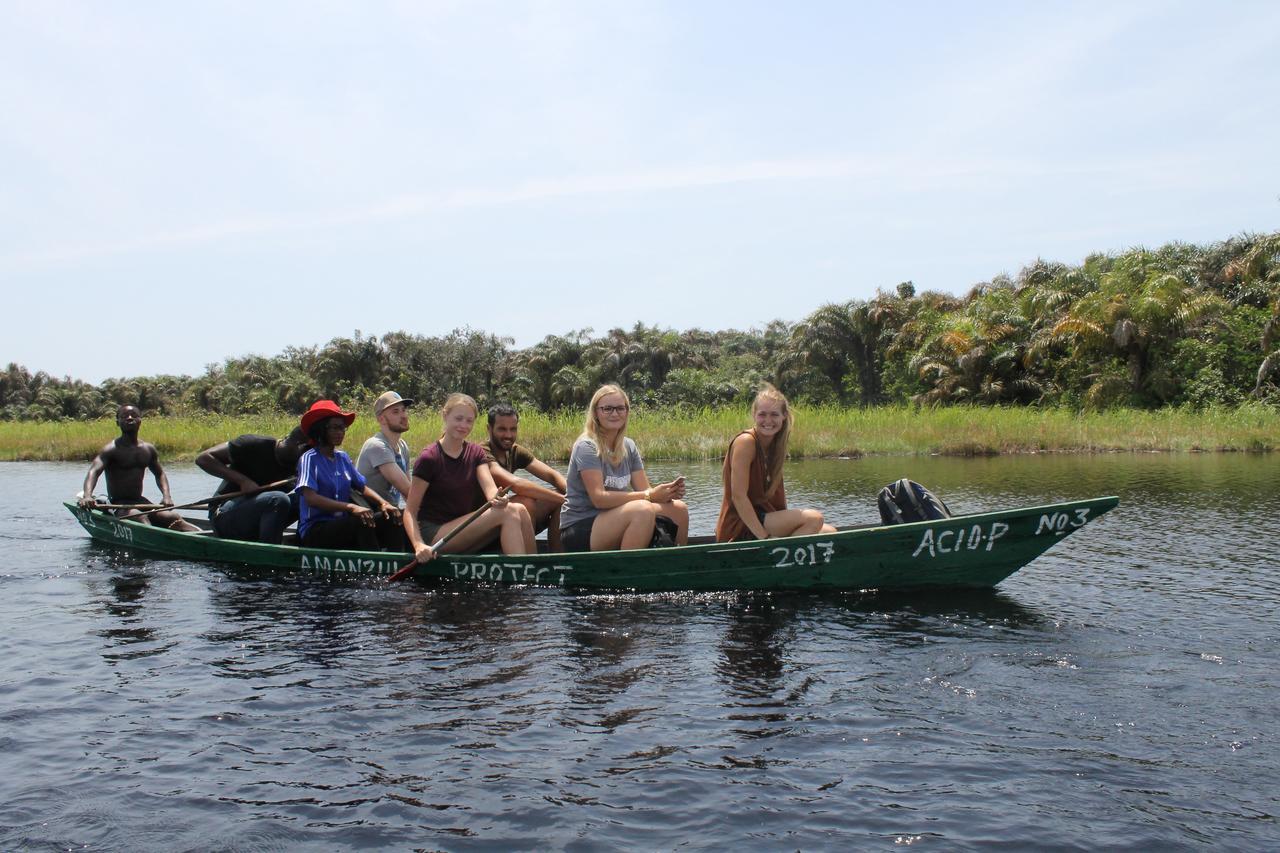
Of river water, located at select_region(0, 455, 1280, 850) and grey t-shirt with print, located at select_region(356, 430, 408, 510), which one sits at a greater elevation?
grey t-shirt with print, located at select_region(356, 430, 408, 510)

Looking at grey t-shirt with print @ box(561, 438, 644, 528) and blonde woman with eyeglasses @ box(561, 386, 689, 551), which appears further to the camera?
grey t-shirt with print @ box(561, 438, 644, 528)

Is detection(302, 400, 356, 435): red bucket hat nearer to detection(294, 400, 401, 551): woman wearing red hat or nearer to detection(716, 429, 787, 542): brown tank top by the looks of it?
detection(294, 400, 401, 551): woman wearing red hat

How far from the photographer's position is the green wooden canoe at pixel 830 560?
24.9 feet

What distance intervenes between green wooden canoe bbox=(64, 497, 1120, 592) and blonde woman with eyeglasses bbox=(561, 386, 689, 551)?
0.31 m

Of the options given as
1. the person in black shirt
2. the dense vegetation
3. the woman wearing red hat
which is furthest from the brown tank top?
the dense vegetation

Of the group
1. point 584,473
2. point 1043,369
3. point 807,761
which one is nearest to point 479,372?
point 1043,369

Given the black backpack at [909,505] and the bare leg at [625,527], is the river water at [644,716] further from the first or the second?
the black backpack at [909,505]

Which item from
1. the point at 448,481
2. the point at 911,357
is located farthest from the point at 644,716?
the point at 911,357

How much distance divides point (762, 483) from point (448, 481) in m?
Result: 2.77

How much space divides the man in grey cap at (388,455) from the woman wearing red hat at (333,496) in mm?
194

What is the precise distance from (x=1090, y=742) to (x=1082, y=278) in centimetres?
3285

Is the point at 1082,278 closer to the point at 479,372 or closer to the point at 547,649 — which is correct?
the point at 479,372

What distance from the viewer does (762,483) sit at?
320 inches

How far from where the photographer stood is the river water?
13.9 ft
